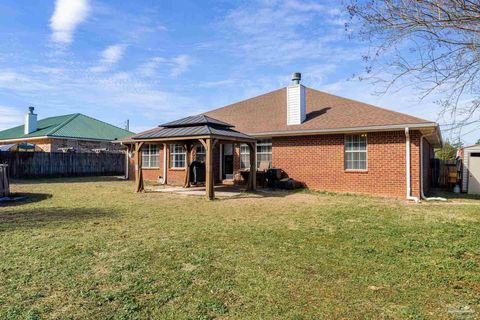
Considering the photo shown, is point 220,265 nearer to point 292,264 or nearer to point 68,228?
point 292,264

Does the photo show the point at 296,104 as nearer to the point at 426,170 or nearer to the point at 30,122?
the point at 426,170


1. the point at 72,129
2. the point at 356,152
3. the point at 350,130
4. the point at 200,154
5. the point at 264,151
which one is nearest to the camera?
the point at 350,130

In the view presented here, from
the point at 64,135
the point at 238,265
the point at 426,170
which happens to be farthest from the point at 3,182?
the point at 426,170

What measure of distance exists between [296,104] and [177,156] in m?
7.06

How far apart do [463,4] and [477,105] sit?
141cm

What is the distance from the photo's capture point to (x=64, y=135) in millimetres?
26578

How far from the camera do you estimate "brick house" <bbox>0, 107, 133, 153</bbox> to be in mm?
26375

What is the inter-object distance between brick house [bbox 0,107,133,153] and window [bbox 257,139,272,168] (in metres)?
16.9

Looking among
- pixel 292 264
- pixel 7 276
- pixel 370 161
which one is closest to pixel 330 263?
pixel 292 264

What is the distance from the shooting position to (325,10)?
6293mm

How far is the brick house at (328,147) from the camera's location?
39.7 feet

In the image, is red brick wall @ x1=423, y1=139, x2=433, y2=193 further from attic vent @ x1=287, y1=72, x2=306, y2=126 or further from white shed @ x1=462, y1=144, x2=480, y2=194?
Result: attic vent @ x1=287, y1=72, x2=306, y2=126

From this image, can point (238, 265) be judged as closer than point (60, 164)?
Yes

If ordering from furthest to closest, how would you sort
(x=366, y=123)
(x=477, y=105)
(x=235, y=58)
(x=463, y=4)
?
(x=235, y=58), (x=366, y=123), (x=477, y=105), (x=463, y=4)
